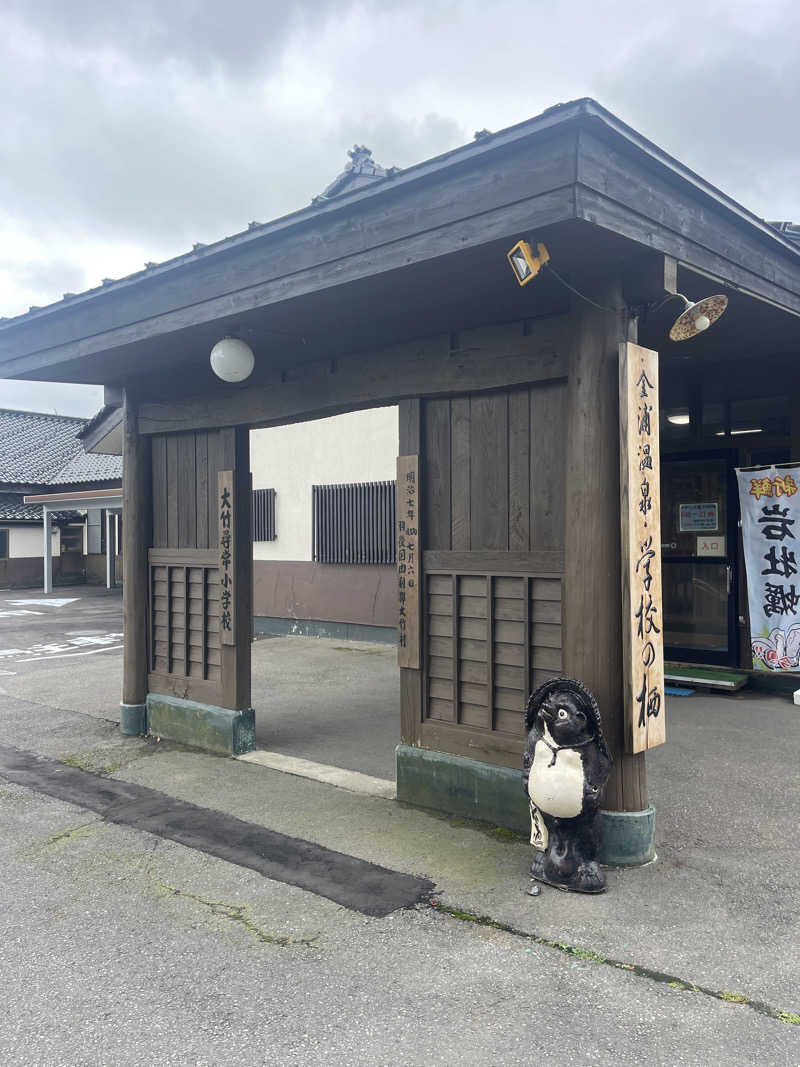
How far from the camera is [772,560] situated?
289 inches

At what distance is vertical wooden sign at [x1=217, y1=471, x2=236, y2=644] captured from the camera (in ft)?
20.1

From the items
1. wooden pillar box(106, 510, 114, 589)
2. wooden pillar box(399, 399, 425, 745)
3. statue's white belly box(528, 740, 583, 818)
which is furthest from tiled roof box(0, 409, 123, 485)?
statue's white belly box(528, 740, 583, 818)

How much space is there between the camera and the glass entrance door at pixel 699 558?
791 cm

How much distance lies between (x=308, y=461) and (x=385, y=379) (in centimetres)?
800

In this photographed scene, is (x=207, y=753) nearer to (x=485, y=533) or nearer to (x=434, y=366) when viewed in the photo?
(x=485, y=533)

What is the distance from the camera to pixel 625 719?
384 centimetres

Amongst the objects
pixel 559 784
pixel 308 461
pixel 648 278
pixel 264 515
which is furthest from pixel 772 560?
pixel 264 515

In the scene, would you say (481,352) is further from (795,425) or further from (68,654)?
(68,654)

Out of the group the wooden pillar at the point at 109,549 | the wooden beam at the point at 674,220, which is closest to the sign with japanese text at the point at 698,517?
the wooden beam at the point at 674,220

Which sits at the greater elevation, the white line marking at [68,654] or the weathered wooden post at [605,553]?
the weathered wooden post at [605,553]

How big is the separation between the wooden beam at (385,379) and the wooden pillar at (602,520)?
0.78 feet

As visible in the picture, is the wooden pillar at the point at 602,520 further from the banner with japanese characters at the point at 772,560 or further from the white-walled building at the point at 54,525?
the white-walled building at the point at 54,525

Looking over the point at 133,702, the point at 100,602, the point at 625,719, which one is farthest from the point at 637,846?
the point at 100,602

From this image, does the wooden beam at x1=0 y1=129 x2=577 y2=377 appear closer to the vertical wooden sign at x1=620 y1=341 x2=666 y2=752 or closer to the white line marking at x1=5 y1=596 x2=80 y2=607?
the vertical wooden sign at x1=620 y1=341 x2=666 y2=752
